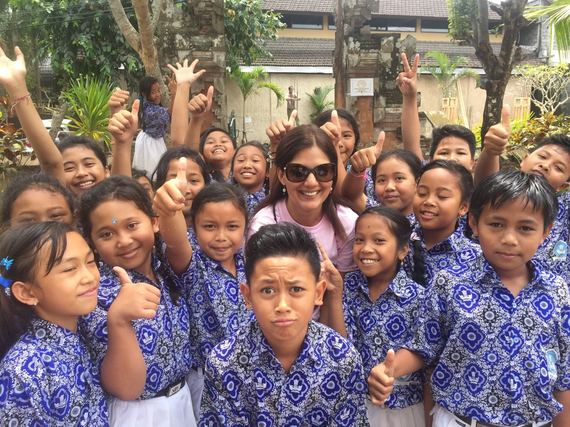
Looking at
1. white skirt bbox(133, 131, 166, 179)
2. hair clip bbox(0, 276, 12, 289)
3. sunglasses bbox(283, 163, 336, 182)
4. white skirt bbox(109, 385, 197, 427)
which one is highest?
sunglasses bbox(283, 163, 336, 182)

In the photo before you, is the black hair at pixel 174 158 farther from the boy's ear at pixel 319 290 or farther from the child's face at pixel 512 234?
the child's face at pixel 512 234

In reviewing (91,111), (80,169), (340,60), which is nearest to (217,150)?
(80,169)

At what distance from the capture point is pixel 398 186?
9.42 ft

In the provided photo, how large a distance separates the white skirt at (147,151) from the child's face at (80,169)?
2177 mm

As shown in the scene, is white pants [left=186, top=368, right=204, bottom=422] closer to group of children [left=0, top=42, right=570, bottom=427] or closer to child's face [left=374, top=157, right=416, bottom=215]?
group of children [left=0, top=42, right=570, bottom=427]

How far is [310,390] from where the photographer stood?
5.78 feet

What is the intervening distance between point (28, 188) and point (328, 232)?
1405 mm

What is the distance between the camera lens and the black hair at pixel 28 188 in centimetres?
228

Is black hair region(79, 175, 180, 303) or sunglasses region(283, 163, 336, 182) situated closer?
black hair region(79, 175, 180, 303)

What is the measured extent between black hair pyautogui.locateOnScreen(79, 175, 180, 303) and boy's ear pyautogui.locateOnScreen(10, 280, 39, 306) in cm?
42

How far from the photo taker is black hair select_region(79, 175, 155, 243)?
6.99 feet

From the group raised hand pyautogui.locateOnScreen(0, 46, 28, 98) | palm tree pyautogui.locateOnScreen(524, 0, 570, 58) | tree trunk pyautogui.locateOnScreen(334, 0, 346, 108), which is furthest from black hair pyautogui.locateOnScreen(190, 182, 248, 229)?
tree trunk pyautogui.locateOnScreen(334, 0, 346, 108)

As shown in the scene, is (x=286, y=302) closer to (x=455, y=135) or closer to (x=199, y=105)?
(x=455, y=135)

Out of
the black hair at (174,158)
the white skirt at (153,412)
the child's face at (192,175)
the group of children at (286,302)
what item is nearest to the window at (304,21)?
the black hair at (174,158)
